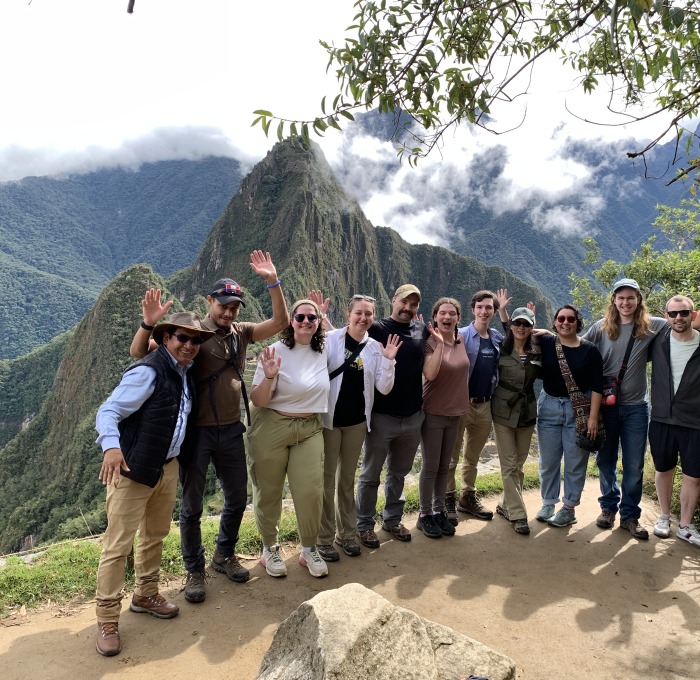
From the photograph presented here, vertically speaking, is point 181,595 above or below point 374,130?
below

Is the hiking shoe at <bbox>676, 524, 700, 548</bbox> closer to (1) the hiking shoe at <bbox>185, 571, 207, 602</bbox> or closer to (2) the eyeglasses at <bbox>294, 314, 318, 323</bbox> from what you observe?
(2) the eyeglasses at <bbox>294, 314, 318, 323</bbox>

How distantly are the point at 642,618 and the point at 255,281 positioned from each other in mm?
84060

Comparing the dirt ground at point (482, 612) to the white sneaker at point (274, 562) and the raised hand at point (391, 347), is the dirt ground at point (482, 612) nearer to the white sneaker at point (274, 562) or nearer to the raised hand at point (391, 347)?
the white sneaker at point (274, 562)

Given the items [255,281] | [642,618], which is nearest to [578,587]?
[642,618]

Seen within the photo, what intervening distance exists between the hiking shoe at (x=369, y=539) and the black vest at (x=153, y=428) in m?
2.14

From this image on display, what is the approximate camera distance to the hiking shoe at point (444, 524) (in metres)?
5.00

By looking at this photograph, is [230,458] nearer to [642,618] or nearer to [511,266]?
[642,618]

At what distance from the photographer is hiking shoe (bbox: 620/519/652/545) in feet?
16.4

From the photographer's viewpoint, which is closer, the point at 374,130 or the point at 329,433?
the point at 329,433

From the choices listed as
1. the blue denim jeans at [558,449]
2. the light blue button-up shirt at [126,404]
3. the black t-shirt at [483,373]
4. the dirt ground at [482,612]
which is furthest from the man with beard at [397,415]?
the light blue button-up shirt at [126,404]

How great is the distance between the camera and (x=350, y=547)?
4547 millimetres

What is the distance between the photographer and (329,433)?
434 cm

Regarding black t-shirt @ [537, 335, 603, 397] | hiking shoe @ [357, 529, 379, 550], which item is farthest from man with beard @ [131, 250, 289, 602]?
black t-shirt @ [537, 335, 603, 397]

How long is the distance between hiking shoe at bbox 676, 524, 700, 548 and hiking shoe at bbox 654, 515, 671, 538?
3.7 inches
